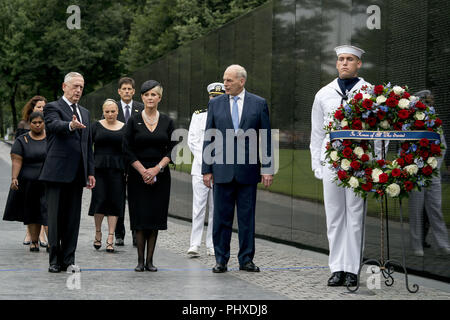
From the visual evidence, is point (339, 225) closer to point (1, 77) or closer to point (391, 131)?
point (391, 131)

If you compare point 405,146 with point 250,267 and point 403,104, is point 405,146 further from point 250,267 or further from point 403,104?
point 250,267

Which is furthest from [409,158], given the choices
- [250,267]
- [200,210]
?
[200,210]

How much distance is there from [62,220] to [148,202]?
38.3 inches

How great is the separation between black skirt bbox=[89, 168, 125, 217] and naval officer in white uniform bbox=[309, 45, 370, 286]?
4024 millimetres

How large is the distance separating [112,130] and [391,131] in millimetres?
5074

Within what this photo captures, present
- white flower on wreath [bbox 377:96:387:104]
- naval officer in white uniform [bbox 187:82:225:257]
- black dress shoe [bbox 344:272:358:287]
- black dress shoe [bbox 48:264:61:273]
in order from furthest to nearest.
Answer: naval officer in white uniform [bbox 187:82:225:257], black dress shoe [bbox 48:264:61:273], black dress shoe [bbox 344:272:358:287], white flower on wreath [bbox 377:96:387:104]

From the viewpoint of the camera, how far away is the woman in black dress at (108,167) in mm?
11445

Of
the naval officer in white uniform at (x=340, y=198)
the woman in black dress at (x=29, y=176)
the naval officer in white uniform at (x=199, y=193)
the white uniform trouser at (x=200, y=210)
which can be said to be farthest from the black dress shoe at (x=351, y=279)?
the woman in black dress at (x=29, y=176)

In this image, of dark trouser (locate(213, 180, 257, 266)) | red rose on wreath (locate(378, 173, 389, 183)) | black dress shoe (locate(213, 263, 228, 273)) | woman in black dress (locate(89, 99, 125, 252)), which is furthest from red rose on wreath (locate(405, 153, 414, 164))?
woman in black dress (locate(89, 99, 125, 252))

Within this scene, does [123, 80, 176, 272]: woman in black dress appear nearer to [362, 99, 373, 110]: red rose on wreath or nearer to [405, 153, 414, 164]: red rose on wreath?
[362, 99, 373, 110]: red rose on wreath

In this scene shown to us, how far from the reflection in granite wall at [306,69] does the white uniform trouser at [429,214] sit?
88mm

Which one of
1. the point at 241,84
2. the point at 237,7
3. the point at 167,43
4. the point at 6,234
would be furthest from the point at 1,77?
the point at 241,84

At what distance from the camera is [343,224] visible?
325 inches

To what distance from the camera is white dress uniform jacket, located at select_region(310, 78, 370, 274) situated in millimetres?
8125
